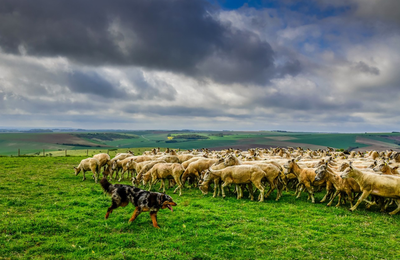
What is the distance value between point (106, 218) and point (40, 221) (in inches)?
98.4

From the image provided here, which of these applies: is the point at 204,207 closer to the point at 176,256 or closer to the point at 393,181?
the point at 176,256

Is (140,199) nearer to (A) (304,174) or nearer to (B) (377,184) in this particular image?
(A) (304,174)

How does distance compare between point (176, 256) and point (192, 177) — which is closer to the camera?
point (176, 256)

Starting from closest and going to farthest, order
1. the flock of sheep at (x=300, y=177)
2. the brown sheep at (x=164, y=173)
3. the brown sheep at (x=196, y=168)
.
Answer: the flock of sheep at (x=300, y=177)
the brown sheep at (x=164, y=173)
the brown sheep at (x=196, y=168)

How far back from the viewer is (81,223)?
9.59 meters

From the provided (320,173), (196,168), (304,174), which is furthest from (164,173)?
(320,173)

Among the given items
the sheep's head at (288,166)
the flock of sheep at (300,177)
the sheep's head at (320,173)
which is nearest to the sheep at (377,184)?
the flock of sheep at (300,177)

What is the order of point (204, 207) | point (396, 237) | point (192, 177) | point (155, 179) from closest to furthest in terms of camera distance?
point (396, 237)
point (204, 207)
point (155, 179)
point (192, 177)

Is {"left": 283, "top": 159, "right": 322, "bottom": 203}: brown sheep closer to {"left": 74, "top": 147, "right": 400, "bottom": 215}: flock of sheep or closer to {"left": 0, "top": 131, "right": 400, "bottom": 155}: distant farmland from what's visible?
{"left": 74, "top": 147, "right": 400, "bottom": 215}: flock of sheep

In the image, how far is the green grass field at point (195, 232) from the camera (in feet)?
25.1

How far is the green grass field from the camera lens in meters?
7.64

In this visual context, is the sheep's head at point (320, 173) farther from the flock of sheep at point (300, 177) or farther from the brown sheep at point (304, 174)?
the brown sheep at point (304, 174)

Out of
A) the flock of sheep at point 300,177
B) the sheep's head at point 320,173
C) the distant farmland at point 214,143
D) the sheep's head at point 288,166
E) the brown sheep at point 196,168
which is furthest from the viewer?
the distant farmland at point 214,143

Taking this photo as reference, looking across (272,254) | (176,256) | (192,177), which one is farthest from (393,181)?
(192,177)
